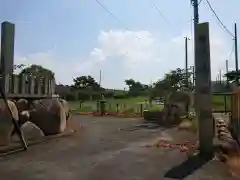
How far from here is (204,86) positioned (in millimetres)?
11016

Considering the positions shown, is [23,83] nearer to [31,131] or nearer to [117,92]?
[31,131]

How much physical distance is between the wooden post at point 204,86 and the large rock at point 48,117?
7.13 meters

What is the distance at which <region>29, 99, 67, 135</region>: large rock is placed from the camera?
51.7 feet

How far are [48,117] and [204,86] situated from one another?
7.59m

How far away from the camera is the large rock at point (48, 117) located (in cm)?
1575

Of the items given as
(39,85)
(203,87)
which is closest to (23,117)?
(39,85)

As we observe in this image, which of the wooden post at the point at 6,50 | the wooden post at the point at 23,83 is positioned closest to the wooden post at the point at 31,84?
the wooden post at the point at 23,83

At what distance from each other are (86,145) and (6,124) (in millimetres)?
2889

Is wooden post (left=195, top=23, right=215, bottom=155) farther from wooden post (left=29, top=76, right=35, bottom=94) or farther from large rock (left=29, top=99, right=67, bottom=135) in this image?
wooden post (left=29, top=76, right=35, bottom=94)

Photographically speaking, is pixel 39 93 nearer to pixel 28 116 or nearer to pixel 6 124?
pixel 28 116

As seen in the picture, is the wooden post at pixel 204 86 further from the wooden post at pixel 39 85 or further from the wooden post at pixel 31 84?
the wooden post at pixel 39 85

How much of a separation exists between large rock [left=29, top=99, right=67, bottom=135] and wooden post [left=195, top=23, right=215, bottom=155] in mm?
7126

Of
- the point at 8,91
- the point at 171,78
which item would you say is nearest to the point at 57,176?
the point at 8,91

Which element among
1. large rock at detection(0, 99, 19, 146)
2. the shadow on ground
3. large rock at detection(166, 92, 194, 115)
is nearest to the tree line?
large rock at detection(166, 92, 194, 115)
